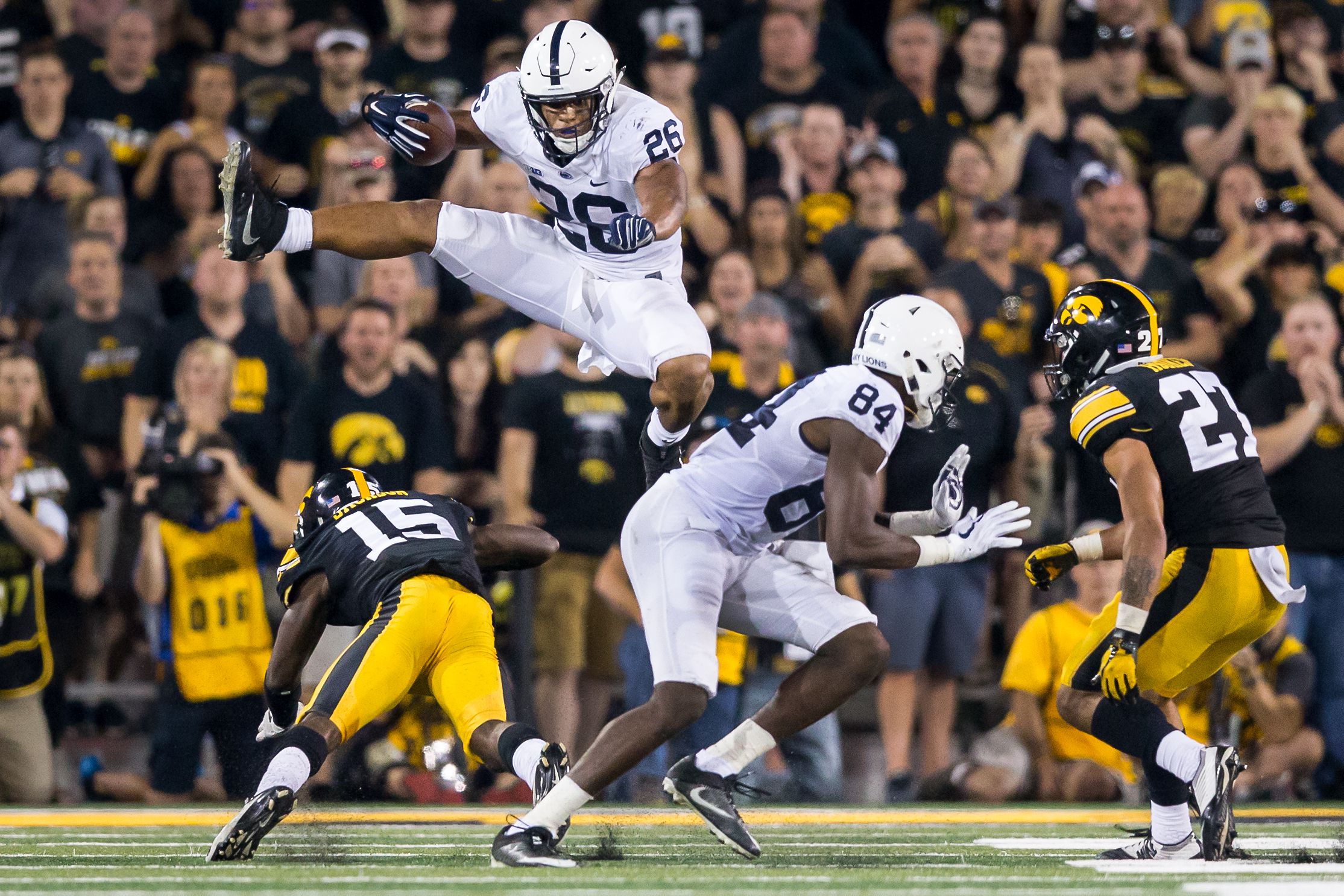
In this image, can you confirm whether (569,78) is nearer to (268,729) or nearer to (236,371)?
(268,729)

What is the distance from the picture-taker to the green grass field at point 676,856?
4.72 metres

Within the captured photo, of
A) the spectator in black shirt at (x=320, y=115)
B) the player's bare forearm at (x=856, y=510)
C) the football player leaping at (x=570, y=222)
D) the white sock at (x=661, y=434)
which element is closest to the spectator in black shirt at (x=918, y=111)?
the spectator in black shirt at (x=320, y=115)

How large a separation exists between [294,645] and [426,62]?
16.4ft

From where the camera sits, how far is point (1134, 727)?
5641mm

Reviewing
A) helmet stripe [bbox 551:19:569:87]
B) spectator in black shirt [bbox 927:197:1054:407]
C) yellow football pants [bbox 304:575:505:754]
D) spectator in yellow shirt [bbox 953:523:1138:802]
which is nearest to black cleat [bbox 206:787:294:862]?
yellow football pants [bbox 304:575:505:754]

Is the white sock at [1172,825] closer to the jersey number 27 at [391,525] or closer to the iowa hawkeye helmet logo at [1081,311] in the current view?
the iowa hawkeye helmet logo at [1081,311]

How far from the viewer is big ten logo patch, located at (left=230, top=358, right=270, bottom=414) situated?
9148 mm

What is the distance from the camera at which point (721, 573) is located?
227 inches

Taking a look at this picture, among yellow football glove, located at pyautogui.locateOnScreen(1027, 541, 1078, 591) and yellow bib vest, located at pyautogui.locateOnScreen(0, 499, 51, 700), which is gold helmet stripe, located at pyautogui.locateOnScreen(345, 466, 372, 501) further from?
yellow football glove, located at pyautogui.locateOnScreen(1027, 541, 1078, 591)

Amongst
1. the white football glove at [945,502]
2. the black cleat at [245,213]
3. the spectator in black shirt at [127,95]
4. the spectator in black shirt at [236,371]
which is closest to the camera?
the white football glove at [945,502]

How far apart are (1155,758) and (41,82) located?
7264 millimetres

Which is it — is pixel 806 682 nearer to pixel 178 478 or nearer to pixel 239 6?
pixel 178 478

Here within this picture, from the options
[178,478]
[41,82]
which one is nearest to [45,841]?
[178,478]

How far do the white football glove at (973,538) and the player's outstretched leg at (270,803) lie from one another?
1992 mm
